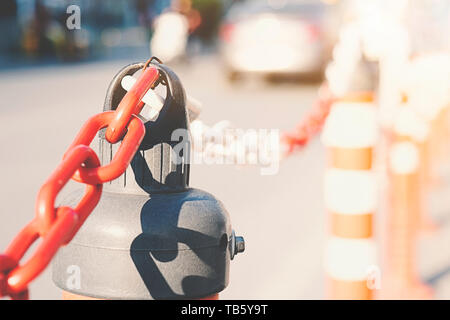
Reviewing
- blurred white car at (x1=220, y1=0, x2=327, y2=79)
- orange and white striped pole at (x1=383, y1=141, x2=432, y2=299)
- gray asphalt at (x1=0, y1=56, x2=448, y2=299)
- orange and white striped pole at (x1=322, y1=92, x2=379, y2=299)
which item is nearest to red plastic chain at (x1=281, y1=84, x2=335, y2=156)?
orange and white striped pole at (x1=322, y1=92, x2=379, y2=299)

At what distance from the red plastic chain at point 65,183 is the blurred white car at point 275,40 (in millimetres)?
11524

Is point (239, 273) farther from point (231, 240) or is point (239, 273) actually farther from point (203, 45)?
point (203, 45)

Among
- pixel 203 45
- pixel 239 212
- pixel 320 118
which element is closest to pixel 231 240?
pixel 320 118

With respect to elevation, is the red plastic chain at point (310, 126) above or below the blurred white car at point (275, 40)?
below

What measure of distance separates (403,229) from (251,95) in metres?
8.69

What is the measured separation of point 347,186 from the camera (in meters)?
2.46

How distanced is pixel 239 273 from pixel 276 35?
885 cm

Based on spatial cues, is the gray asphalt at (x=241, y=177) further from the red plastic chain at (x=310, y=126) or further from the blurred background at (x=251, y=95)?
the red plastic chain at (x=310, y=126)

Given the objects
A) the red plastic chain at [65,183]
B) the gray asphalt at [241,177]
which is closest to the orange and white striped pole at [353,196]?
the gray asphalt at [241,177]

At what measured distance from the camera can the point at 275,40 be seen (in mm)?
12750

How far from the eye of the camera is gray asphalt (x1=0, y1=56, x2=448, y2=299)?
4.25m

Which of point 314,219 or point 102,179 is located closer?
point 102,179

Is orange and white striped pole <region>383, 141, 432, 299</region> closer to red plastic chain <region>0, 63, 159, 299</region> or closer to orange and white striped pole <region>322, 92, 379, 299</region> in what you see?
orange and white striped pole <region>322, 92, 379, 299</region>

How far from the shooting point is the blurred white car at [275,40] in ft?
41.3
